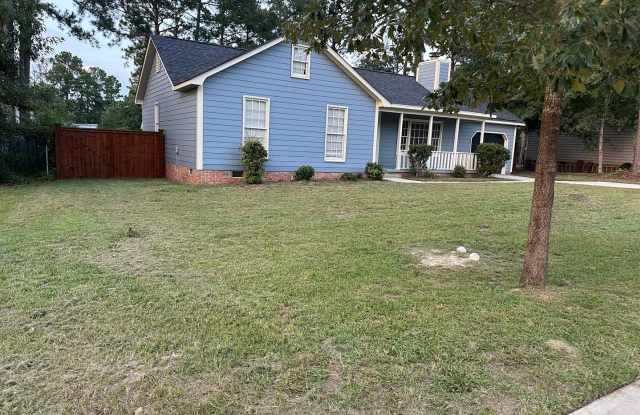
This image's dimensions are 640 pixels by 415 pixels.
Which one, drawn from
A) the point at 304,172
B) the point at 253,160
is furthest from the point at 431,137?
the point at 253,160

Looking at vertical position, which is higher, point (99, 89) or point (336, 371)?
point (99, 89)

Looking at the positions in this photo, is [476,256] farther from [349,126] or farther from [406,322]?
[349,126]

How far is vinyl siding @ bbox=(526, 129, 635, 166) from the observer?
21438mm

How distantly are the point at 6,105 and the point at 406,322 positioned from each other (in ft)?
47.6

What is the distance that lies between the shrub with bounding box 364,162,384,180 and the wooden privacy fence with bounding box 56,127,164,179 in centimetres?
748

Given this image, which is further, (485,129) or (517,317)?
(485,129)

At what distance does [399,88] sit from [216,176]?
8.78 metres

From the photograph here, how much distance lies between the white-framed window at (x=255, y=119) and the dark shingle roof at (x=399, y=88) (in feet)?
14.9

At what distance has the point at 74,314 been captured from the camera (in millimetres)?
3436

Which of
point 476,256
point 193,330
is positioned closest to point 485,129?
point 476,256

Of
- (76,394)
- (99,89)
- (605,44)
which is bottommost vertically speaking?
(76,394)

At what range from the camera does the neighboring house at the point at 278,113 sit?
1273 centimetres

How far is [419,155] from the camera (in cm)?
1585

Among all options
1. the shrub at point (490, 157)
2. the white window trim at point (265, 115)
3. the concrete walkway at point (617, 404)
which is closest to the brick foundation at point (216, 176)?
the white window trim at point (265, 115)
